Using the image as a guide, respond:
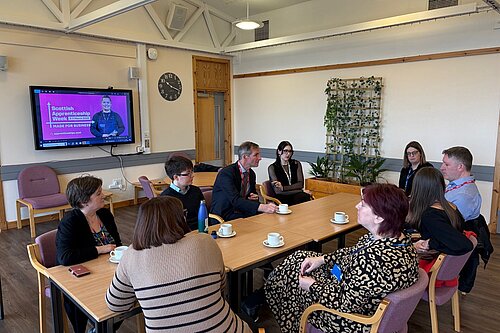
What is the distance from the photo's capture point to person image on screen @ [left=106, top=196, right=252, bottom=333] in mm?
1418

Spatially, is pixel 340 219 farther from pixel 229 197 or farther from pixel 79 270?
pixel 79 270

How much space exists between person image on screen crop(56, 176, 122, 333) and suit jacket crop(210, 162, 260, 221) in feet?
3.82

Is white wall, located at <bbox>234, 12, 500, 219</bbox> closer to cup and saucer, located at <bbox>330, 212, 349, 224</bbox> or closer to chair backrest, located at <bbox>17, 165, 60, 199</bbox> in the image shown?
cup and saucer, located at <bbox>330, 212, 349, 224</bbox>

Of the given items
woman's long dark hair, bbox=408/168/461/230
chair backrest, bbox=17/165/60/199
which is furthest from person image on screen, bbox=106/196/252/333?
chair backrest, bbox=17/165/60/199

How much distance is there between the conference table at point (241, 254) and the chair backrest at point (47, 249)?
0.29 metres

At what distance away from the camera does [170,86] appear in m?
6.66

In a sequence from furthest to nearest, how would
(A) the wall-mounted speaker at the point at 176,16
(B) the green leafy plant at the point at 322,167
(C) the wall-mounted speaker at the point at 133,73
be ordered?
(A) the wall-mounted speaker at the point at 176,16 → (B) the green leafy plant at the point at 322,167 → (C) the wall-mounted speaker at the point at 133,73

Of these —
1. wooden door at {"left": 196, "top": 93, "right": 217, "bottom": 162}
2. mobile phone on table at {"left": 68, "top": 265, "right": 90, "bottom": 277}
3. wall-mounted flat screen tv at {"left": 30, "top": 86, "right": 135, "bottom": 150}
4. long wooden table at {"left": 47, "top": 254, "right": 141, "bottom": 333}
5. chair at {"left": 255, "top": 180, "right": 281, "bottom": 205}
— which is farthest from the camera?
wooden door at {"left": 196, "top": 93, "right": 217, "bottom": 162}

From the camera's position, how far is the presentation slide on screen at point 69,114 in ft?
16.9

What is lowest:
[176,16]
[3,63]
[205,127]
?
[205,127]

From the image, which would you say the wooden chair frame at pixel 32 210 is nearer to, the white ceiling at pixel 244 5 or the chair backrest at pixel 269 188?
the chair backrest at pixel 269 188

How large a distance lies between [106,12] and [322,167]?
403cm

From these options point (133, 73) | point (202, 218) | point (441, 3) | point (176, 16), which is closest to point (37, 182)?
point (133, 73)

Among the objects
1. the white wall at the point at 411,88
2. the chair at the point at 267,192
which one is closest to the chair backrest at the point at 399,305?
the chair at the point at 267,192
